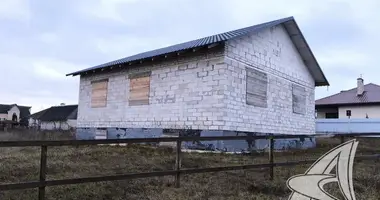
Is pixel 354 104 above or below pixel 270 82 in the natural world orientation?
above

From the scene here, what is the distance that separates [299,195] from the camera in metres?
5.89

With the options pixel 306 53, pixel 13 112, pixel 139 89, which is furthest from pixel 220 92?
pixel 13 112

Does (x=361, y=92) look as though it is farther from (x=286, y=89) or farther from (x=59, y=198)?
(x=59, y=198)

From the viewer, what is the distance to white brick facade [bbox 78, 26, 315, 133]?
40.9 ft

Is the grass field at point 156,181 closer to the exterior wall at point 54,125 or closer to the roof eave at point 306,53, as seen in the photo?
the roof eave at point 306,53

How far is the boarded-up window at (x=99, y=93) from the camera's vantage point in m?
17.3

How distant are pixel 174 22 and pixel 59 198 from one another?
52.1ft

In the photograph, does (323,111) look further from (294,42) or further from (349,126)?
(294,42)

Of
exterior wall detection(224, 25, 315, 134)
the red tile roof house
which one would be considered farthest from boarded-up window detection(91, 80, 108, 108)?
exterior wall detection(224, 25, 315, 134)

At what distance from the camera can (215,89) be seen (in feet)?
40.7

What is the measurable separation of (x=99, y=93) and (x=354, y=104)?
81.1ft

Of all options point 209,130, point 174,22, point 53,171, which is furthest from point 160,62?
point 53,171

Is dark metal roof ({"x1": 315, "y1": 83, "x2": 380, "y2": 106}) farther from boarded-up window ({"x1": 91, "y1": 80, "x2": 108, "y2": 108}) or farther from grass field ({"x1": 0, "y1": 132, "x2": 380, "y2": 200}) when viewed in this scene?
grass field ({"x1": 0, "y1": 132, "x2": 380, "y2": 200})

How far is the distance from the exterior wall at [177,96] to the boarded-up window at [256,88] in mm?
1695
